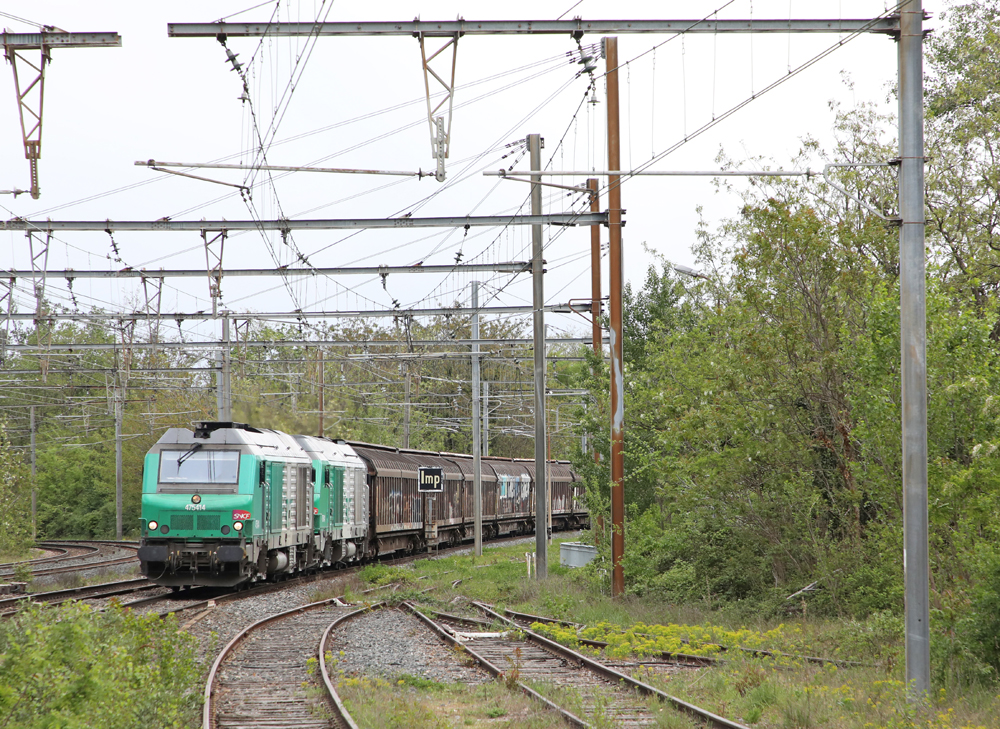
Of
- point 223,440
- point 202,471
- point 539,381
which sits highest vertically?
point 539,381

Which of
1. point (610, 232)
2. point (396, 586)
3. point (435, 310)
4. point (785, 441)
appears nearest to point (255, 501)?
point (396, 586)

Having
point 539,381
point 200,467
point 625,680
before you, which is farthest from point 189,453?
point 625,680

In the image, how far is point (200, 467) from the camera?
21.0 meters

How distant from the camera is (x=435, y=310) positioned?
25344mm

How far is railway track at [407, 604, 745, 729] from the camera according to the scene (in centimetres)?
959

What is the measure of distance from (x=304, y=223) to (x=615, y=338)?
19.7ft

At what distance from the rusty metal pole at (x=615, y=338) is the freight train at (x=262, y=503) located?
2.33 m

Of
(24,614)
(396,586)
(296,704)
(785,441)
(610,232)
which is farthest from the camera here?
(396,586)

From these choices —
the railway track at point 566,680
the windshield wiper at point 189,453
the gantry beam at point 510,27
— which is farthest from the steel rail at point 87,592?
the gantry beam at point 510,27

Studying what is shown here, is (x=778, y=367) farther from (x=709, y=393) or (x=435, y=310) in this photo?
(x=435, y=310)

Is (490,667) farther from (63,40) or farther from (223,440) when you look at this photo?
(223,440)

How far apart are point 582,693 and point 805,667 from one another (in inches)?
98.4

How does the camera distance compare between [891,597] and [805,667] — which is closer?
[805,667]

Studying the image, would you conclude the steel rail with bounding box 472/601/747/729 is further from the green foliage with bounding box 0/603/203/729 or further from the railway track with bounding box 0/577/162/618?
the railway track with bounding box 0/577/162/618
